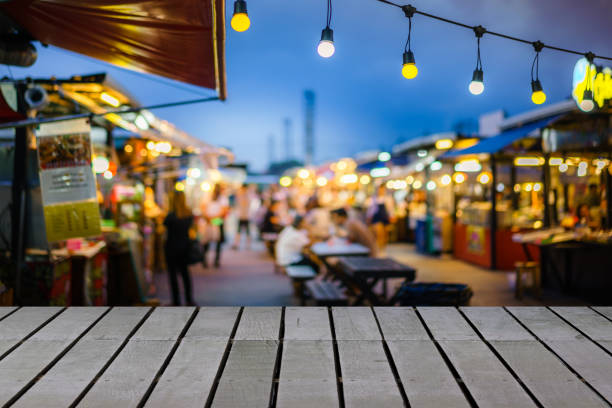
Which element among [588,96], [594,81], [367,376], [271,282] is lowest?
[271,282]

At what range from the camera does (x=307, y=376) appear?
5.86 ft

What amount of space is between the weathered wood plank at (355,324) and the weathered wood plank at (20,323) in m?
1.56

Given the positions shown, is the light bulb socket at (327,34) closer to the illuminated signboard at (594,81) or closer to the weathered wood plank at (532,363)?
the weathered wood plank at (532,363)

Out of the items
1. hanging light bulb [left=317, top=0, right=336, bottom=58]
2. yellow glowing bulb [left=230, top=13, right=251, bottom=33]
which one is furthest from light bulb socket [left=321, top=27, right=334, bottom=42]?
yellow glowing bulb [left=230, top=13, right=251, bottom=33]

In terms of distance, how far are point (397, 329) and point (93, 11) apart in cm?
319

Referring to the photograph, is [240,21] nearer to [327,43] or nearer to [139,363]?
[327,43]

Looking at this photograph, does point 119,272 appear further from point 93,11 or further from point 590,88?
point 590,88

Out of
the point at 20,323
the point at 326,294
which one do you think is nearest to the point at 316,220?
the point at 326,294

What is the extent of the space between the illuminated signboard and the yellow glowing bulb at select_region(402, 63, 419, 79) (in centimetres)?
306

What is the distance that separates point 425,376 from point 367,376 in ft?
0.75

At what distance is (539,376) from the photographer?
70.5 inches

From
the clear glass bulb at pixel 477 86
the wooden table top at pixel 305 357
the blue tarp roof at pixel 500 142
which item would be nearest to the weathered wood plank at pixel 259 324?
the wooden table top at pixel 305 357

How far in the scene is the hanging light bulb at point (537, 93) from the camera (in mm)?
4875

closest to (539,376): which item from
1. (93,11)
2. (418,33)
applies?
(418,33)
